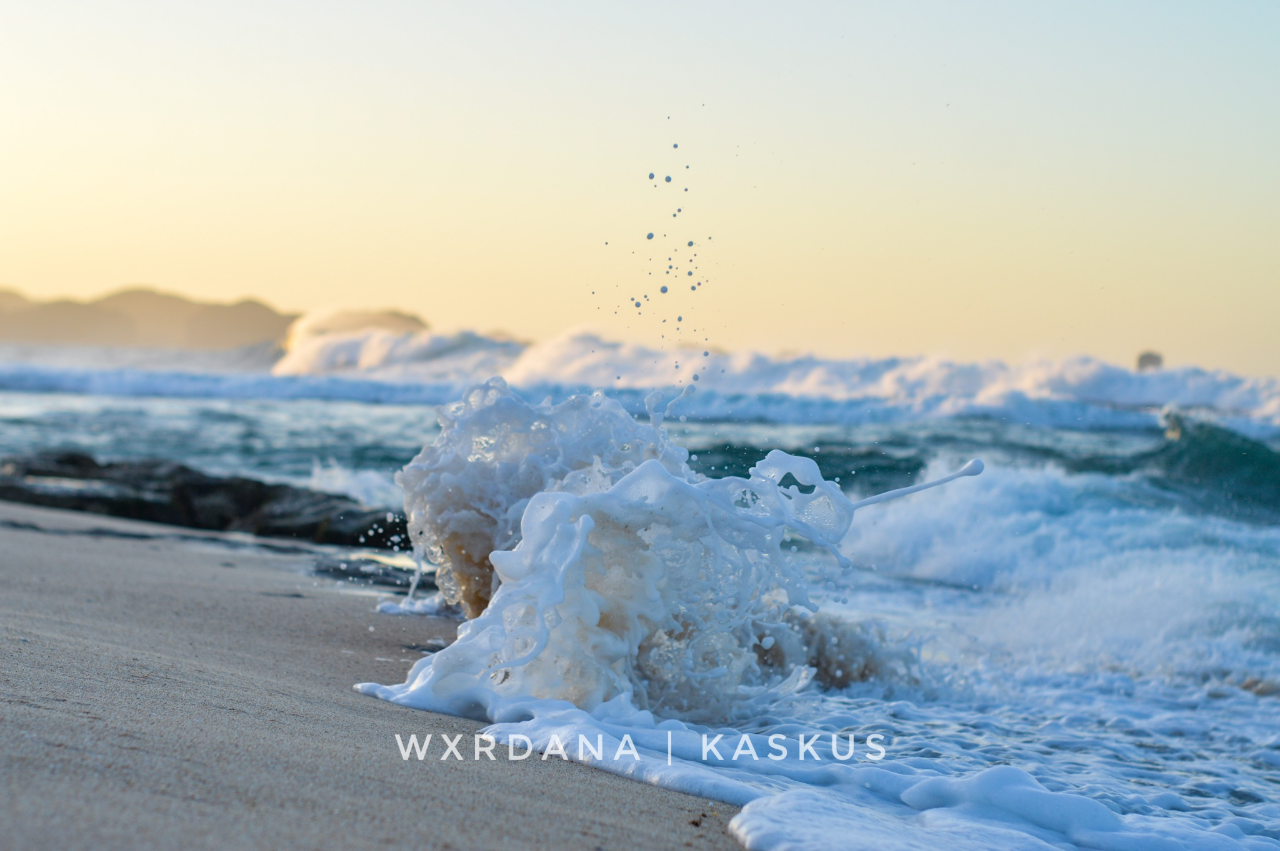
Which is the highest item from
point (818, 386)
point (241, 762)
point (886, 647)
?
point (818, 386)

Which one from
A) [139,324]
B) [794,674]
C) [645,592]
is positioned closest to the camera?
[645,592]

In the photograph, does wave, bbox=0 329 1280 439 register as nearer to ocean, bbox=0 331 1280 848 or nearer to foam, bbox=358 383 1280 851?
ocean, bbox=0 331 1280 848

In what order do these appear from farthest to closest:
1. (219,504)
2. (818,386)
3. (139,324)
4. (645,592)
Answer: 1. (139,324)
2. (818,386)
3. (219,504)
4. (645,592)

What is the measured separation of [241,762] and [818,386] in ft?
72.6

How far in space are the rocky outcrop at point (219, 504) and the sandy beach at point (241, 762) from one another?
8.95 feet

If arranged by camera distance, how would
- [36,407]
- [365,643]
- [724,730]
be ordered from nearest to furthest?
[724,730] → [365,643] → [36,407]

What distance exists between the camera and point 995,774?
2299 millimetres

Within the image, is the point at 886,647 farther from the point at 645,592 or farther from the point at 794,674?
the point at 645,592

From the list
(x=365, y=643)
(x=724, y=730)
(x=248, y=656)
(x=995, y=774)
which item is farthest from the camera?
(x=365, y=643)

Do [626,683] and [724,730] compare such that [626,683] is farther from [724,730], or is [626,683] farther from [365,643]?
[365,643]

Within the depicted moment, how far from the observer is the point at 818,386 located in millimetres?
23219

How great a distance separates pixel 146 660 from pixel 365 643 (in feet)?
3.44

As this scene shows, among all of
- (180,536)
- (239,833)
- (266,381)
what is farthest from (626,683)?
(266,381)

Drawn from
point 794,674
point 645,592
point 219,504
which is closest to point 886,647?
point 794,674
